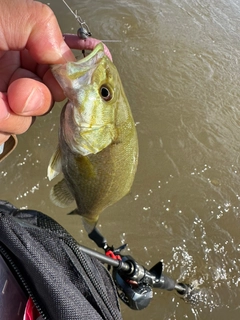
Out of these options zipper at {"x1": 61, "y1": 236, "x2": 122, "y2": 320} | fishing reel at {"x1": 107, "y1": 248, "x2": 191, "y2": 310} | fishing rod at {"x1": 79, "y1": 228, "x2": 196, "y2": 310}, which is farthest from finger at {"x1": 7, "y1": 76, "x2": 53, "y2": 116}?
fishing reel at {"x1": 107, "y1": 248, "x2": 191, "y2": 310}

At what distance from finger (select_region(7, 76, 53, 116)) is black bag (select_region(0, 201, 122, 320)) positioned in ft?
1.13

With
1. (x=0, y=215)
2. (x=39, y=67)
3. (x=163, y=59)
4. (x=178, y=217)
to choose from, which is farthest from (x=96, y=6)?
(x=0, y=215)

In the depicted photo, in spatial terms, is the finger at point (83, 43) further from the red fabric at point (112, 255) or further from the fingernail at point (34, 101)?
the red fabric at point (112, 255)

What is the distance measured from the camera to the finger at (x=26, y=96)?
1.14m

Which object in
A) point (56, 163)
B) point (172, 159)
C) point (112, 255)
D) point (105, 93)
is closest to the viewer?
point (105, 93)

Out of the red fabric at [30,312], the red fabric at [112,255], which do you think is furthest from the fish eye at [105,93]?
the red fabric at [112,255]

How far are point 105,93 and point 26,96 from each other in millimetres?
302

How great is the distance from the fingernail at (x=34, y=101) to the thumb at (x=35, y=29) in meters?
0.11

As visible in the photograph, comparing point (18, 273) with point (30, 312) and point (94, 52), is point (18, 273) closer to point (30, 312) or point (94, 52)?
point (30, 312)

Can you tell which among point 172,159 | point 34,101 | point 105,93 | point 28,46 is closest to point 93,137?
point 105,93

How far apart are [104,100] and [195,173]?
209 cm

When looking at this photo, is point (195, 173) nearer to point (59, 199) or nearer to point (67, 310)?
point (59, 199)

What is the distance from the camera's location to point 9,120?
121cm

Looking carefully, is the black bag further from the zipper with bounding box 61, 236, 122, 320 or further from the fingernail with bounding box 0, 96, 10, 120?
the fingernail with bounding box 0, 96, 10, 120
